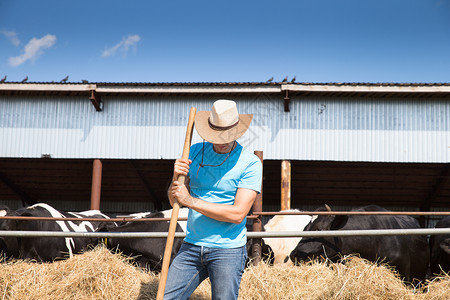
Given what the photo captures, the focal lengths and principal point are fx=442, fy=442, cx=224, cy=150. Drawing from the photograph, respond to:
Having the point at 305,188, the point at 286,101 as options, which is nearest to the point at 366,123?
the point at 286,101

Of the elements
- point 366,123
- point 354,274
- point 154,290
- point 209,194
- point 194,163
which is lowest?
point 154,290

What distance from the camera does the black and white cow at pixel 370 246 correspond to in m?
6.38

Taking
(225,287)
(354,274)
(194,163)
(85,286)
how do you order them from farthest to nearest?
1. (85,286)
2. (354,274)
3. (194,163)
4. (225,287)

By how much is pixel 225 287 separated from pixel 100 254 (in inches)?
109

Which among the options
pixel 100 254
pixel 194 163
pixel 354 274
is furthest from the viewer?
pixel 100 254

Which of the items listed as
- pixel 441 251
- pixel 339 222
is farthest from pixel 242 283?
pixel 441 251

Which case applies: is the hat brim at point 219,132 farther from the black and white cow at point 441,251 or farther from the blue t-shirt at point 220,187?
the black and white cow at point 441,251

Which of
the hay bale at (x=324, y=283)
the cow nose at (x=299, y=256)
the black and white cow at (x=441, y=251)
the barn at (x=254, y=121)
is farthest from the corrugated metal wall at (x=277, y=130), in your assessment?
the hay bale at (x=324, y=283)

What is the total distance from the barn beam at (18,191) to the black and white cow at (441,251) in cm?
1489

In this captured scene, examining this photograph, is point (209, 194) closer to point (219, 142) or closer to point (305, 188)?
point (219, 142)

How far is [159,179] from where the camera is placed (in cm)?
1616

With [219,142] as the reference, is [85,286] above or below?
below

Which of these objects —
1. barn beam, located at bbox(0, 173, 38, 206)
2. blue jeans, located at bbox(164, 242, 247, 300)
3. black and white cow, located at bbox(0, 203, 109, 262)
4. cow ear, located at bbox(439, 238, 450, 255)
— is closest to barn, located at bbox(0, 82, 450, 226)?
barn beam, located at bbox(0, 173, 38, 206)

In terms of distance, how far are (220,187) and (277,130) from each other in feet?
34.2
